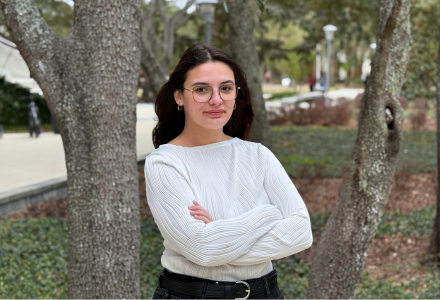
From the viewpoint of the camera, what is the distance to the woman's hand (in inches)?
83.5

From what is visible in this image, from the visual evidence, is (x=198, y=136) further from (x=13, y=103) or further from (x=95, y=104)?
(x=13, y=103)

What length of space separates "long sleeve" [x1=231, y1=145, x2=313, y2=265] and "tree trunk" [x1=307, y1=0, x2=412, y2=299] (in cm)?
268

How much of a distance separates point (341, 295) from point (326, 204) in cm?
449

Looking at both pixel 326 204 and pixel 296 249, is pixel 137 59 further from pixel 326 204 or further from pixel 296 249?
pixel 326 204

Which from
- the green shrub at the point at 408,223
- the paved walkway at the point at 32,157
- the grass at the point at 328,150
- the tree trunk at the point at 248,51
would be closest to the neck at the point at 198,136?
the green shrub at the point at 408,223

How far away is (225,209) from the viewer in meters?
2.21

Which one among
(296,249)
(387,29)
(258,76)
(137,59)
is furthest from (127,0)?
(258,76)

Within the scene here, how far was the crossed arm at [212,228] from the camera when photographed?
2084 millimetres

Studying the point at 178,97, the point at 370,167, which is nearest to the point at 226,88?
the point at 178,97

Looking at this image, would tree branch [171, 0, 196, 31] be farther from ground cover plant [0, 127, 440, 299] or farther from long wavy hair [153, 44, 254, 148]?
long wavy hair [153, 44, 254, 148]

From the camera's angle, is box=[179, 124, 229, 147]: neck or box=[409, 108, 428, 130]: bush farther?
box=[409, 108, 428, 130]: bush

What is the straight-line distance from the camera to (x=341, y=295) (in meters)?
5.00

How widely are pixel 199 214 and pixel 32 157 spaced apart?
487 inches

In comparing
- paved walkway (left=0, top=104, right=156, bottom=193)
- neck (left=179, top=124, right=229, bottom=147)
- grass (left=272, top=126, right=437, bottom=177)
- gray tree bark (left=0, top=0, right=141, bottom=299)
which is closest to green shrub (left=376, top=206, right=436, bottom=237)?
grass (left=272, top=126, right=437, bottom=177)
